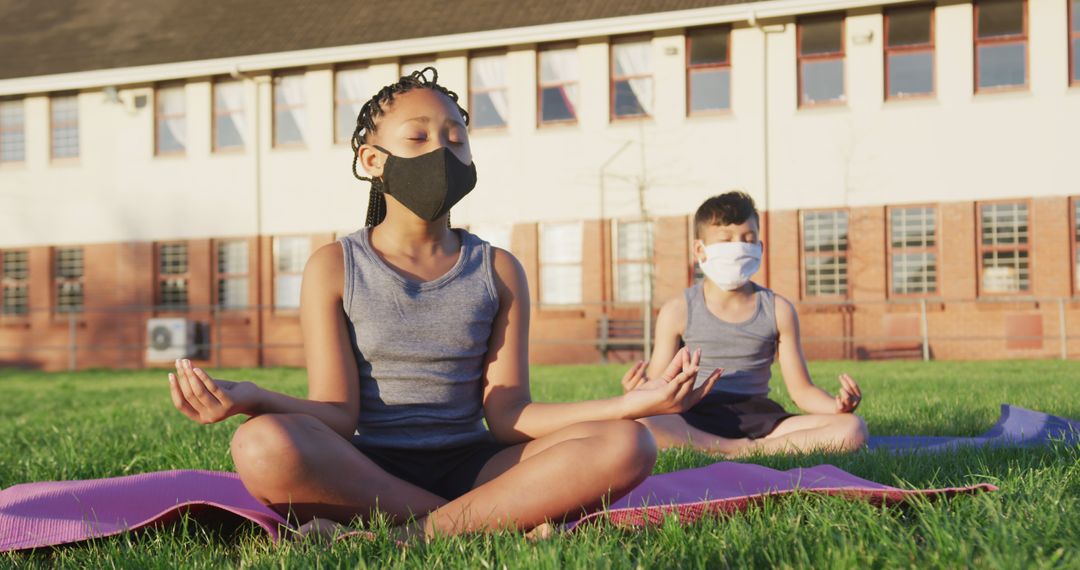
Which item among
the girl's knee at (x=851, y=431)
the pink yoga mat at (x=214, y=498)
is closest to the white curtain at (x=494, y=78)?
the girl's knee at (x=851, y=431)

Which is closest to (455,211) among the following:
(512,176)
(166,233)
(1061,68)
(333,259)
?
(512,176)

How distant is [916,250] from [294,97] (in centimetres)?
1355

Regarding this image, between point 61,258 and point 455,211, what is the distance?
33.3 ft

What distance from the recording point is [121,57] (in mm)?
27344

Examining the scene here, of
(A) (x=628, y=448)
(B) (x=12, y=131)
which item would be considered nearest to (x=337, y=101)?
(B) (x=12, y=131)

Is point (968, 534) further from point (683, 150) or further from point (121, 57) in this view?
point (121, 57)

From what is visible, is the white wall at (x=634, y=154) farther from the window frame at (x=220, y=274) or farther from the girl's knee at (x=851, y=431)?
the girl's knee at (x=851, y=431)

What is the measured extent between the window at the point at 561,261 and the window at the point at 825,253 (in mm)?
4401

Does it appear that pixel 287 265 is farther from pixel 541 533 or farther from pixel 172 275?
pixel 541 533

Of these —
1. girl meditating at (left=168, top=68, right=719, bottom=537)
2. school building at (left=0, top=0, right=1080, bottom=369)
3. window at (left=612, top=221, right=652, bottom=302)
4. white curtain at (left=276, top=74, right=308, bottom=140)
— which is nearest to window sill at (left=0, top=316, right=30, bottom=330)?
school building at (left=0, top=0, right=1080, bottom=369)

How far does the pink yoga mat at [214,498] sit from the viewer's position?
3688mm

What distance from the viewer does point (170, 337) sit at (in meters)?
25.4

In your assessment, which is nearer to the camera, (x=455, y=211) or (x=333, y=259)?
(x=333, y=259)

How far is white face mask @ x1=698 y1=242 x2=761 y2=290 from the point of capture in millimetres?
6652
